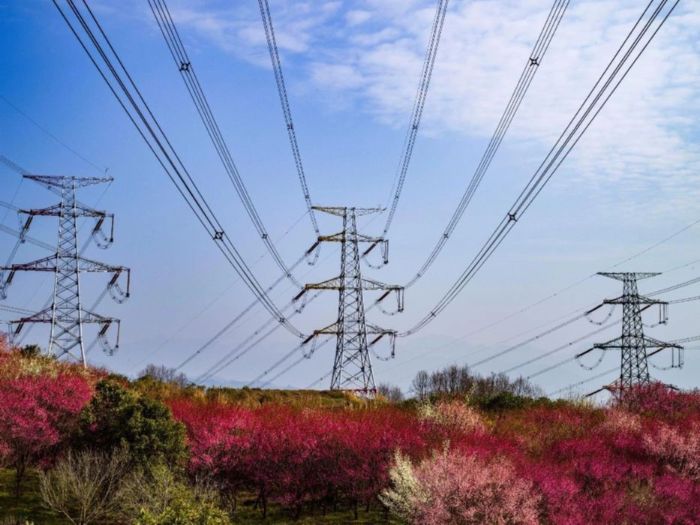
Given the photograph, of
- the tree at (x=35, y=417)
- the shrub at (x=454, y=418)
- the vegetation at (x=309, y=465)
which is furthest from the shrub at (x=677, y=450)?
the tree at (x=35, y=417)

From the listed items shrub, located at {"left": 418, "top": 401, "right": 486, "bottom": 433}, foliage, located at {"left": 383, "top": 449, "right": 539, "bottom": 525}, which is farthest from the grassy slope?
shrub, located at {"left": 418, "top": 401, "right": 486, "bottom": 433}

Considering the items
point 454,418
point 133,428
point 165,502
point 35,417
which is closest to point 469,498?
point 165,502

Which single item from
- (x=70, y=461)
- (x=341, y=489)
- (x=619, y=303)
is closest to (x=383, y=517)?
(x=341, y=489)

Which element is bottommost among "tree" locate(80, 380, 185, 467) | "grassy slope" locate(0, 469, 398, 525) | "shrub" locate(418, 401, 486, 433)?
"grassy slope" locate(0, 469, 398, 525)

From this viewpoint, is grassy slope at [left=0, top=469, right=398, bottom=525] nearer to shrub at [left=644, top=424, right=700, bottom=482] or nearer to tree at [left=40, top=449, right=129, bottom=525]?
tree at [left=40, top=449, right=129, bottom=525]

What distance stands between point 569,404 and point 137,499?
76.2 feet

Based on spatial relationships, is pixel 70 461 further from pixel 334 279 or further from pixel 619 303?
pixel 619 303

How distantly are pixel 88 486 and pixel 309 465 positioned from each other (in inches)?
228

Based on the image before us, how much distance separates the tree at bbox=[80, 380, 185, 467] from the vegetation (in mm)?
38

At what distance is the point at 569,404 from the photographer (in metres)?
34.9

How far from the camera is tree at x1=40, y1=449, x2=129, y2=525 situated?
1838cm

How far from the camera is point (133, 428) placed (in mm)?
20016

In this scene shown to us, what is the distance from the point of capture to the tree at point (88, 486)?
1838cm

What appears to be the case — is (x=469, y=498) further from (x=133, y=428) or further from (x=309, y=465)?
(x=133, y=428)
